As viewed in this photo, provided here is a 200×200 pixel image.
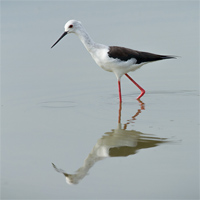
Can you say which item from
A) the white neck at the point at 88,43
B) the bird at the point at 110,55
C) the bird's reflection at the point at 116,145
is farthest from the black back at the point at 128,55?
the bird's reflection at the point at 116,145

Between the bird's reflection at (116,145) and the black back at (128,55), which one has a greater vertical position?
the black back at (128,55)

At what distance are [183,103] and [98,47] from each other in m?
1.55

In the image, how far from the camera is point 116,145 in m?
5.98

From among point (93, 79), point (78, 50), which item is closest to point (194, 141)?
point (93, 79)

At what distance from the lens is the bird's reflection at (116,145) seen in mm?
5304

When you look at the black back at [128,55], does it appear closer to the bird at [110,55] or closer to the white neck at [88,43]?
the bird at [110,55]

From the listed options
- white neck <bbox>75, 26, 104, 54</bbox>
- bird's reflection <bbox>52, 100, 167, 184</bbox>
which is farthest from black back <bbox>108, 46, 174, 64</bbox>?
bird's reflection <bbox>52, 100, 167, 184</bbox>

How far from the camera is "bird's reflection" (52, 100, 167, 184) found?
17.4 feet

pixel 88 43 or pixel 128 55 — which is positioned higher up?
pixel 88 43

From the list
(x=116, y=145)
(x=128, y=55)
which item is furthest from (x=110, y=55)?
(x=116, y=145)

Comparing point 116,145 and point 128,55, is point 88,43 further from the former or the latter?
point 116,145

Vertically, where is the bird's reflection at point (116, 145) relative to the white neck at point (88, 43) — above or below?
below

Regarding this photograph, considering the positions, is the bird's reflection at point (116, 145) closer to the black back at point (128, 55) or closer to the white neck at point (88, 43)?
the black back at point (128, 55)

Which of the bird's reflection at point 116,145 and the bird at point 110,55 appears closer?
the bird's reflection at point 116,145
